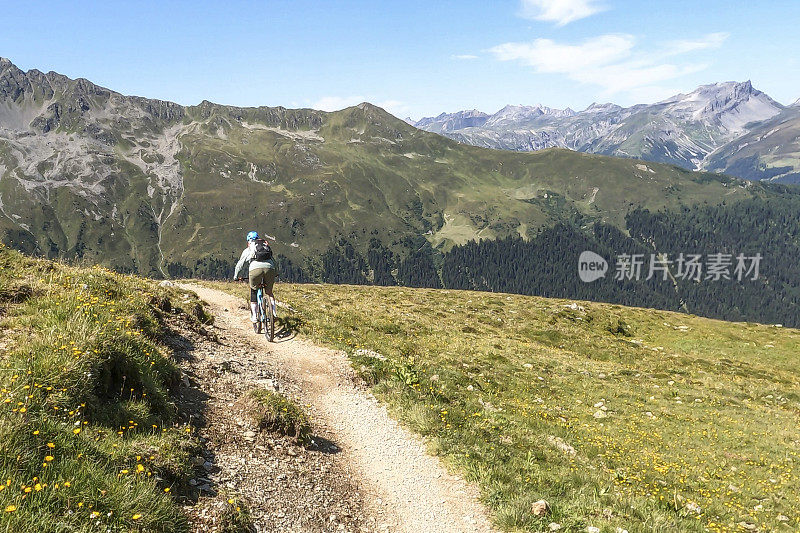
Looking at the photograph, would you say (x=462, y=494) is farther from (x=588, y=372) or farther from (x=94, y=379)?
(x=588, y=372)

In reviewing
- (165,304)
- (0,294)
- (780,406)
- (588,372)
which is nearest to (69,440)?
(0,294)

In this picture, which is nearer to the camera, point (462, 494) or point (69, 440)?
point (69, 440)

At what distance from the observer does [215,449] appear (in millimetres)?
9625

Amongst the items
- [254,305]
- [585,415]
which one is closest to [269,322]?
[254,305]

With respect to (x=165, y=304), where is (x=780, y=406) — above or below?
below

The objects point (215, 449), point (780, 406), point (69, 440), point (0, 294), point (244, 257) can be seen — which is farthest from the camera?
point (780, 406)

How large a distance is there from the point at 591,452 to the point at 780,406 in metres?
20.2

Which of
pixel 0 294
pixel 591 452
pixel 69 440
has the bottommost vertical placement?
pixel 591 452

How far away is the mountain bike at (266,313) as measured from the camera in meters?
19.2

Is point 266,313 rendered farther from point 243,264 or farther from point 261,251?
point 261,251

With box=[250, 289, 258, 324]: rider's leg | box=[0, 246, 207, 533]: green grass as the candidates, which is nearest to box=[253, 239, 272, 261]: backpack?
box=[250, 289, 258, 324]: rider's leg

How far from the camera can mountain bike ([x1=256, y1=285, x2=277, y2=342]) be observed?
19.2 metres

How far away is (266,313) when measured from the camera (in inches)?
766

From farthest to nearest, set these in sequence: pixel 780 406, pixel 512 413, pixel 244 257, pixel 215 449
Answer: pixel 780 406 → pixel 244 257 → pixel 512 413 → pixel 215 449
